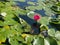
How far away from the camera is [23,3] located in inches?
108

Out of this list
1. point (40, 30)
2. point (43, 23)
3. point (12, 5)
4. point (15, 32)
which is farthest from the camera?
point (12, 5)

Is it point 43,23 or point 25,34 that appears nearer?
point 25,34

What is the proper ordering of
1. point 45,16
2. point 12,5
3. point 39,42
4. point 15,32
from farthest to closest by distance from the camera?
point 12,5 → point 45,16 → point 15,32 → point 39,42

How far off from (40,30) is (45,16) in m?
0.47

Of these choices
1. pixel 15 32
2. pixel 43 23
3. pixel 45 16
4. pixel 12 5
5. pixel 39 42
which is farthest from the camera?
pixel 12 5

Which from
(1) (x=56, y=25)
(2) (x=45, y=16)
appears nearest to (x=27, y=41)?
(1) (x=56, y=25)

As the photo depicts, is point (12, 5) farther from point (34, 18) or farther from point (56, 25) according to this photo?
point (56, 25)

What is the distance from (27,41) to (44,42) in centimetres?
20

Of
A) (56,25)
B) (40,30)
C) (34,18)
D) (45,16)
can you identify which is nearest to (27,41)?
(40,30)

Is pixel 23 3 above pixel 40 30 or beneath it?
above

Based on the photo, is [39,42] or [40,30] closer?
Answer: [39,42]

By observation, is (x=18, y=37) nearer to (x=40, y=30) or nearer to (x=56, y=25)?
(x=40, y=30)

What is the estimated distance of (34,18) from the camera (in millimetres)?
2096

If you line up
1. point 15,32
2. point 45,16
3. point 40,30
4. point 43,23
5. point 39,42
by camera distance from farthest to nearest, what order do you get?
point 45,16 < point 43,23 < point 40,30 < point 15,32 < point 39,42
